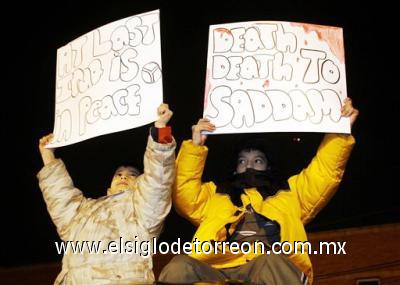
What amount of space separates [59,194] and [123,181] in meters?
0.27

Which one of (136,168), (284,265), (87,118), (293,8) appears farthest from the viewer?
(293,8)

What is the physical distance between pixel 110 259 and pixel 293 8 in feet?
5.33

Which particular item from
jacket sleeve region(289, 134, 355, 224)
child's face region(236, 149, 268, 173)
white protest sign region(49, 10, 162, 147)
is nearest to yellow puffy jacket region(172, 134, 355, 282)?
jacket sleeve region(289, 134, 355, 224)

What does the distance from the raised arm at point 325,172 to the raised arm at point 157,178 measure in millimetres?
590

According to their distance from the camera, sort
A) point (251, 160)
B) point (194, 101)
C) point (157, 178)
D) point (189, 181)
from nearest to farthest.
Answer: point (157, 178)
point (189, 181)
point (251, 160)
point (194, 101)

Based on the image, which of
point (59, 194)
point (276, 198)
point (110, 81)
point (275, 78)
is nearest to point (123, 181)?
point (59, 194)

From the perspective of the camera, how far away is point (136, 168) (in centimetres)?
324

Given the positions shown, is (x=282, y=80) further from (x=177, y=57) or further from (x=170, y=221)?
(x=170, y=221)

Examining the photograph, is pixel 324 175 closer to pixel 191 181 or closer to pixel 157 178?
pixel 191 181

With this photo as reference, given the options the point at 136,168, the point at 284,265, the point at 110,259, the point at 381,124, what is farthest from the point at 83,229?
the point at 381,124

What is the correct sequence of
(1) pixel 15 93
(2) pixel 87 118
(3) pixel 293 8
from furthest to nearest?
(1) pixel 15 93, (3) pixel 293 8, (2) pixel 87 118

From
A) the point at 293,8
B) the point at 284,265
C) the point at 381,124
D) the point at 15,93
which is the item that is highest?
the point at 293,8

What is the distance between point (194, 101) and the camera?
13.0 feet

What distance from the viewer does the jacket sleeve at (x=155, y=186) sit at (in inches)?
111
